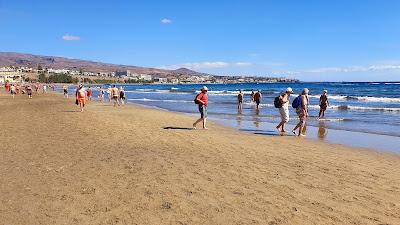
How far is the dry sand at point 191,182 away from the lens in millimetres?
5254

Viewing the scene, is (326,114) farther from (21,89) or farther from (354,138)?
(21,89)

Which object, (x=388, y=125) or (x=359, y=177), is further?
(x=388, y=125)

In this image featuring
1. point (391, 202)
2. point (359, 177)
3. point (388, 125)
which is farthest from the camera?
point (388, 125)

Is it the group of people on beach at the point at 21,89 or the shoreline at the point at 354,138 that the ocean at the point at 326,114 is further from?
the group of people on beach at the point at 21,89

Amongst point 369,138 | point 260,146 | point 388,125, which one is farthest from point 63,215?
point 388,125

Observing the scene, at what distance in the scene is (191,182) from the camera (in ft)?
22.0

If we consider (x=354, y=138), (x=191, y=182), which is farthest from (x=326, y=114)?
(x=191, y=182)

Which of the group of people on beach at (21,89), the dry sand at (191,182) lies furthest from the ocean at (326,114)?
the group of people on beach at (21,89)

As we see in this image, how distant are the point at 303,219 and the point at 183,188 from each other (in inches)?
78.0

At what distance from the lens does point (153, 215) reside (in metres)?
5.22

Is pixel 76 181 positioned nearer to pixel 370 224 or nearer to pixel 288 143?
pixel 370 224

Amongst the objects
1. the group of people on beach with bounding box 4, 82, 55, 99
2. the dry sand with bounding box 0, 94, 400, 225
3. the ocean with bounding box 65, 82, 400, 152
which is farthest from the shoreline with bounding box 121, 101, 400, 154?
the group of people on beach with bounding box 4, 82, 55, 99

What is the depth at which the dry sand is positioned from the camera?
525cm

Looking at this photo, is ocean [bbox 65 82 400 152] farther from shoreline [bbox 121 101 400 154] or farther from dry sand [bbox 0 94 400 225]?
dry sand [bbox 0 94 400 225]
